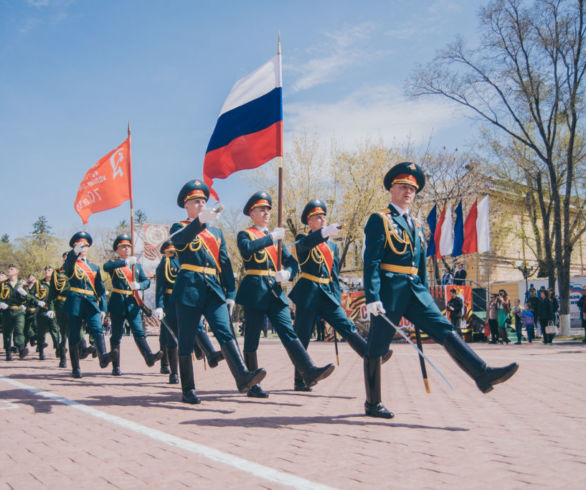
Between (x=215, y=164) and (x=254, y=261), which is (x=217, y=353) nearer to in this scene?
(x=254, y=261)

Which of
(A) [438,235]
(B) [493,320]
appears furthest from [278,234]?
(A) [438,235]

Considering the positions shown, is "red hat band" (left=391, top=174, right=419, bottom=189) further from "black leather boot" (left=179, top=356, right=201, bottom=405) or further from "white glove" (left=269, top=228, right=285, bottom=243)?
"black leather boot" (left=179, top=356, right=201, bottom=405)

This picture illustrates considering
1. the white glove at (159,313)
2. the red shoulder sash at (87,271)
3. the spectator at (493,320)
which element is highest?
the red shoulder sash at (87,271)

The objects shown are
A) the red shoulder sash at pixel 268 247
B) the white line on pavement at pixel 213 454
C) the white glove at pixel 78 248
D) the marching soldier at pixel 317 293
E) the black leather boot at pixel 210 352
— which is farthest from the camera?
the white glove at pixel 78 248

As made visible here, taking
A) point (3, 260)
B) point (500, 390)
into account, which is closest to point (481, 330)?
point (500, 390)

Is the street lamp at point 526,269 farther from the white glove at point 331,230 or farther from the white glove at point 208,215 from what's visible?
the white glove at point 208,215

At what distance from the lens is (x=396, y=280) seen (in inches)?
206

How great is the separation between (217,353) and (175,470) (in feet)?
10.5

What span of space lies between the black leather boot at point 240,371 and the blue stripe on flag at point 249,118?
2712 millimetres

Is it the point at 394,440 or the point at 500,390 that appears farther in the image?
the point at 500,390

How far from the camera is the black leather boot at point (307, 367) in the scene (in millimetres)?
5700

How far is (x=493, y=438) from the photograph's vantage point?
4.36 meters

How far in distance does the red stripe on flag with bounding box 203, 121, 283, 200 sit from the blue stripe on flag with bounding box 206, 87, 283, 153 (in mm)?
65

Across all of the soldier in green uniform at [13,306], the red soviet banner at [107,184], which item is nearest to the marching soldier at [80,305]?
the red soviet banner at [107,184]
